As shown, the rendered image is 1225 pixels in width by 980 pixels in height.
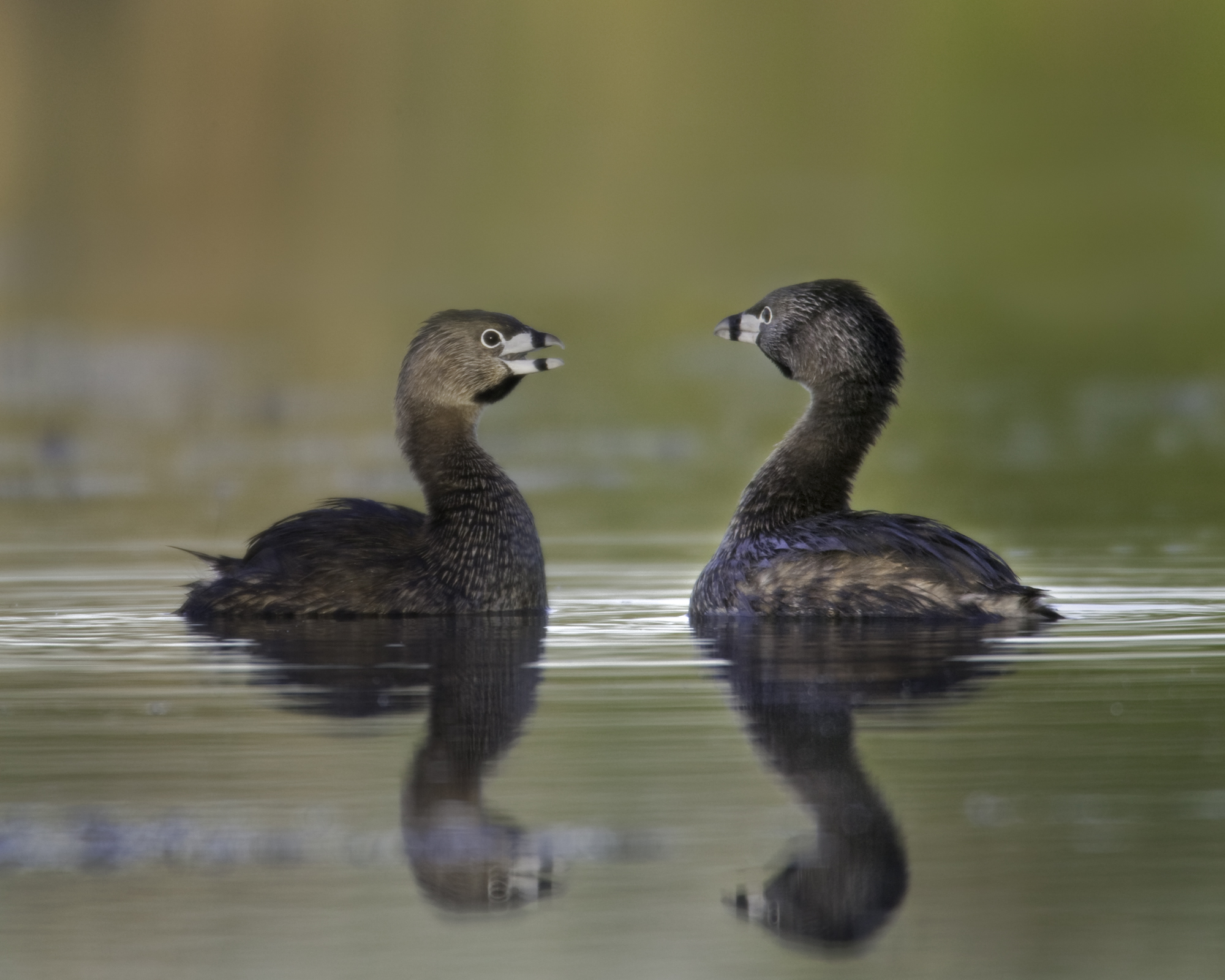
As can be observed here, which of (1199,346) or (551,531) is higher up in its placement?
(1199,346)

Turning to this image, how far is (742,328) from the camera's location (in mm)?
10805

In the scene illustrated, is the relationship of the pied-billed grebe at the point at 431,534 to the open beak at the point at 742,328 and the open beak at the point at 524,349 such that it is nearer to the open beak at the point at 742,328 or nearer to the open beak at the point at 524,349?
the open beak at the point at 524,349

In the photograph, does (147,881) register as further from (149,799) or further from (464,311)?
(464,311)

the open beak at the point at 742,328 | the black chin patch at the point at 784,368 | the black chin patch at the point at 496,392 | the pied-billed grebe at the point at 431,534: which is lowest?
the pied-billed grebe at the point at 431,534

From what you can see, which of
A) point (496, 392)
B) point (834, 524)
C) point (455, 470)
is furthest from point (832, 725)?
point (496, 392)

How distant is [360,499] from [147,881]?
5.31 metres

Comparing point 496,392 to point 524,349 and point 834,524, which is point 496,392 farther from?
point 834,524

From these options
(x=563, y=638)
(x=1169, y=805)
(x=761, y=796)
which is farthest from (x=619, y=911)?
(x=563, y=638)

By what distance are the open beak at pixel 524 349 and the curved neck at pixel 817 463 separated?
115cm

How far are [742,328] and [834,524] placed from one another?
155 cm

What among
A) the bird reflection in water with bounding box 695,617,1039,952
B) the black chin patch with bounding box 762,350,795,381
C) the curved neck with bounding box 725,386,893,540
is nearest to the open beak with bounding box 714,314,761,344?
the black chin patch with bounding box 762,350,795,381

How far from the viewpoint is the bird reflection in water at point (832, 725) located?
466 cm

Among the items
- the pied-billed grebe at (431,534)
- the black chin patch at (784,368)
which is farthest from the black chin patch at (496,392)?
the black chin patch at (784,368)

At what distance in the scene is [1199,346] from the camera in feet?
80.2
